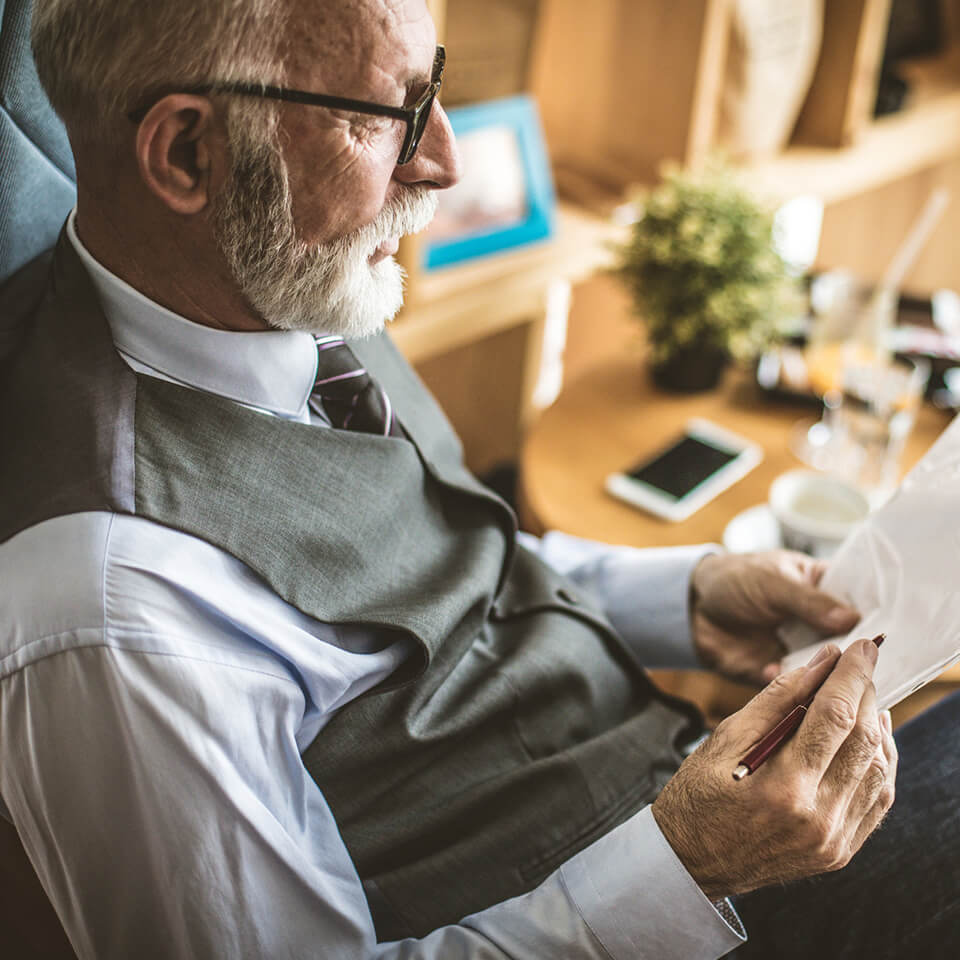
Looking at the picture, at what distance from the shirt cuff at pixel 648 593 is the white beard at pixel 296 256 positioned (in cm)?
44

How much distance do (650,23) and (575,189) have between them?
0.34 m

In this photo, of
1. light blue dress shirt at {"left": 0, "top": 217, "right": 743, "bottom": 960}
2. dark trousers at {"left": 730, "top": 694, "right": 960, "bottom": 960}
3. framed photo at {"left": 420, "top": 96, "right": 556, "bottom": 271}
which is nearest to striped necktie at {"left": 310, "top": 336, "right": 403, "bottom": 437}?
light blue dress shirt at {"left": 0, "top": 217, "right": 743, "bottom": 960}

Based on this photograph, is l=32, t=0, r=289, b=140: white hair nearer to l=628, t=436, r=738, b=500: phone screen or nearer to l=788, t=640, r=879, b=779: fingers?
l=788, t=640, r=879, b=779: fingers

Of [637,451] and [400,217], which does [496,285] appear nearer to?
[637,451]

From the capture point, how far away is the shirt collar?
0.73 metres

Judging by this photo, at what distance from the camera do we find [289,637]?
703mm

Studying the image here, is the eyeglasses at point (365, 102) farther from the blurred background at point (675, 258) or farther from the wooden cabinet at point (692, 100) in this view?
the wooden cabinet at point (692, 100)

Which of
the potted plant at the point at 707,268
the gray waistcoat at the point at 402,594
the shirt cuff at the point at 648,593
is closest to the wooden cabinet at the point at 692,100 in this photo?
the potted plant at the point at 707,268

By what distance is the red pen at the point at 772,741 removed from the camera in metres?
0.68

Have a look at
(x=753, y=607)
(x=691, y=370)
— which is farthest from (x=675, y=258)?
(x=753, y=607)

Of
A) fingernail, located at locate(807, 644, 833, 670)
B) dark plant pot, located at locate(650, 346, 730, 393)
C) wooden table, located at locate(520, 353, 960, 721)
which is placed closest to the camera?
fingernail, located at locate(807, 644, 833, 670)

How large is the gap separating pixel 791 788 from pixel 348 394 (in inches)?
19.7

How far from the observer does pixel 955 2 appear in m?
2.53

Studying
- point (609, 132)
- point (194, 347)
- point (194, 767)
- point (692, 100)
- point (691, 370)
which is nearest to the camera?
point (194, 767)
